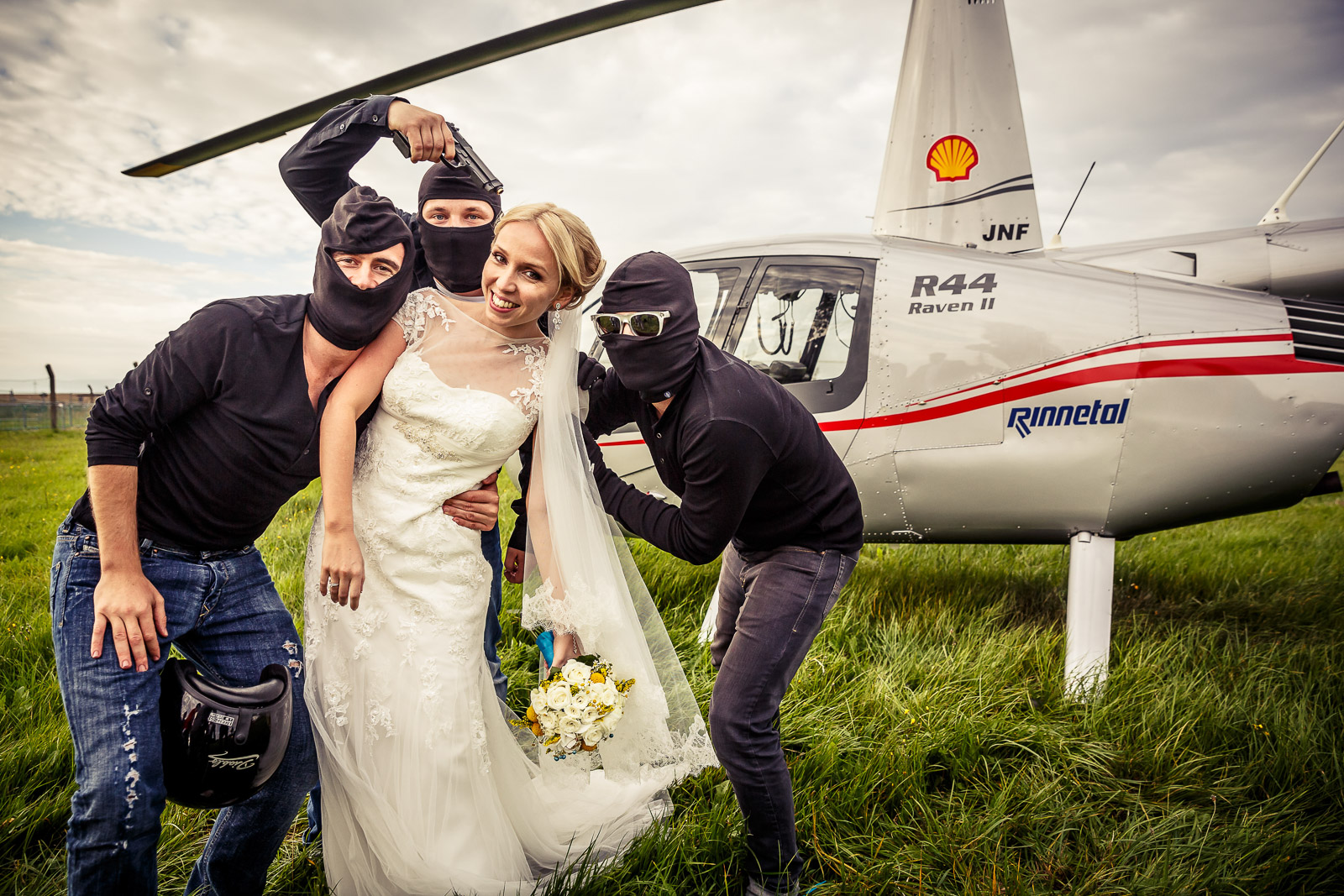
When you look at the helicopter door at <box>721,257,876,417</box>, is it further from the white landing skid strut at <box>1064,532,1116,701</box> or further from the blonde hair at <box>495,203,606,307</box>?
the blonde hair at <box>495,203,606,307</box>

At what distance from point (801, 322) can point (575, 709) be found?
106 inches

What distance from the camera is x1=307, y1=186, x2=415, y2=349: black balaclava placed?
2035 mm

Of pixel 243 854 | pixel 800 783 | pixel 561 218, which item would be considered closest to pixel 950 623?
pixel 800 783

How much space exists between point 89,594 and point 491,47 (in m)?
2.80

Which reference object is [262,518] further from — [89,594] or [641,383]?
[641,383]

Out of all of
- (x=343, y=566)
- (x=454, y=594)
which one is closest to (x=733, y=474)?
(x=454, y=594)

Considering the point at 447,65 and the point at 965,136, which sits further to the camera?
the point at 965,136

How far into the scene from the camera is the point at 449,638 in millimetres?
2379

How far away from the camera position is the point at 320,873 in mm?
2521

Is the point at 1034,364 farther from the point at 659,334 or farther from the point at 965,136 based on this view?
the point at 659,334

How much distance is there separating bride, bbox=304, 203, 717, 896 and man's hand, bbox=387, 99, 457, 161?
0.36m

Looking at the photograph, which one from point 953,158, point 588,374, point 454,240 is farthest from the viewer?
point 953,158

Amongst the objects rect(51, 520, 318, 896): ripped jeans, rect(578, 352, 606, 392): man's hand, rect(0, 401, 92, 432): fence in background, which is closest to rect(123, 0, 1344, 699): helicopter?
rect(578, 352, 606, 392): man's hand

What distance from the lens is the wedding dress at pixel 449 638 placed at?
228 cm
